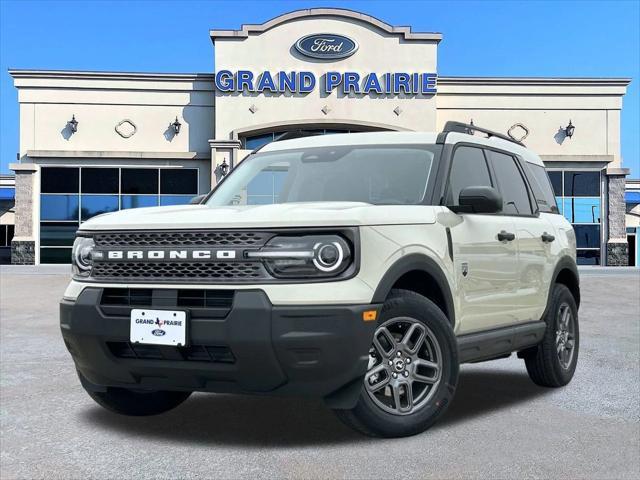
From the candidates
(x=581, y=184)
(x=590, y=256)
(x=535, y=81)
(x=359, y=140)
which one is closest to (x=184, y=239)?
(x=359, y=140)

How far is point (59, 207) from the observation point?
101 feet

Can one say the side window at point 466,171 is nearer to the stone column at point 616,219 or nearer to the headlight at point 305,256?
the headlight at point 305,256

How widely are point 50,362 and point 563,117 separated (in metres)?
29.0

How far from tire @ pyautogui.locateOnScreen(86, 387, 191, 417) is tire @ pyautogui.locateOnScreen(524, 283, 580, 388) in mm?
3010

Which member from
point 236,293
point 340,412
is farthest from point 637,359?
point 236,293

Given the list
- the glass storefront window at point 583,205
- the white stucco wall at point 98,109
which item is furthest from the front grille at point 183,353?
the glass storefront window at point 583,205

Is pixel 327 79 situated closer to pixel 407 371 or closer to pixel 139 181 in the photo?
pixel 139 181

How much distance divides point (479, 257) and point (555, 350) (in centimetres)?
165

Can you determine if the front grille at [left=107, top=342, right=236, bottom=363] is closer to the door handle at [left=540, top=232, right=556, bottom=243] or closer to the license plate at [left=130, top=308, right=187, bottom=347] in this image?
the license plate at [left=130, top=308, right=187, bottom=347]

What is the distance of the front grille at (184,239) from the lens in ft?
12.5

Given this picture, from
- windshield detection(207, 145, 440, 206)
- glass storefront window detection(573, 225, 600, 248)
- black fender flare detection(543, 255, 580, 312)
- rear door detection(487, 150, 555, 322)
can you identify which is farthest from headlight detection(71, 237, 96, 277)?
glass storefront window detection(573, 225, 600, 248)

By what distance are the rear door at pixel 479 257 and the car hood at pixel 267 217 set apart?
1.67 feet

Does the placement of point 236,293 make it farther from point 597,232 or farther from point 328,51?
point 597,232

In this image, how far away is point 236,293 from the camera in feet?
12.3
